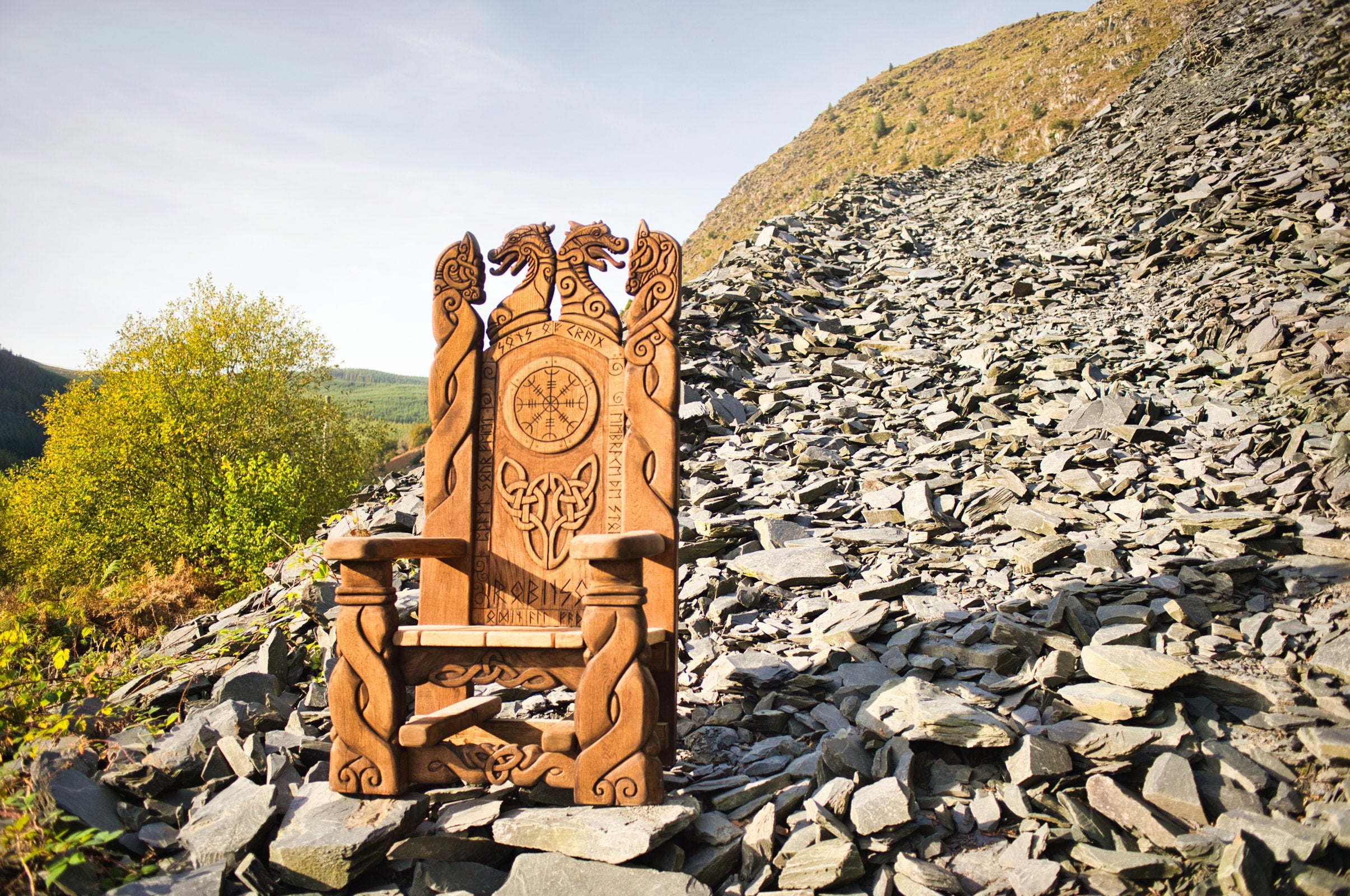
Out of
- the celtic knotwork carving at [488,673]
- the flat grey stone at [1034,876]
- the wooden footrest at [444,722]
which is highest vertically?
the celtic knotwork carving at [488,673]

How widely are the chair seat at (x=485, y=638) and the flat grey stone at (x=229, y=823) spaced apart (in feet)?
2.15

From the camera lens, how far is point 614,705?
7.84 ft

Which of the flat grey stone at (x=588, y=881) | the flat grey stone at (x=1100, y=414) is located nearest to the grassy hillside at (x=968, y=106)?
the flat grey stone at (x=1100, y=414)

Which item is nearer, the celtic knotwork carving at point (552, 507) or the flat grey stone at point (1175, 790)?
the flat grey stone at point (1175, 790)

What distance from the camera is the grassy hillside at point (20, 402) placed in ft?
150

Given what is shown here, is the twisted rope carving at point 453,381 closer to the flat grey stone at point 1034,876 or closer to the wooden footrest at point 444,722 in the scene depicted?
the wooden footrest at point 444,722

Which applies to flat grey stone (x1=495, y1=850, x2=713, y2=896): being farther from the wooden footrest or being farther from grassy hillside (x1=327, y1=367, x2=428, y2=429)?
grassy hillside (x1=327, y1=367, x2=428, y2=429)

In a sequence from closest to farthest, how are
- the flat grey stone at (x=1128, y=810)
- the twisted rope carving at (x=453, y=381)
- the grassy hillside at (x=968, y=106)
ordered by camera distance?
the flat grey stone at (x=1128, y=810), the twisted rope carving at (x=453, y=381), the grassy hillside at (x=968, y=106)

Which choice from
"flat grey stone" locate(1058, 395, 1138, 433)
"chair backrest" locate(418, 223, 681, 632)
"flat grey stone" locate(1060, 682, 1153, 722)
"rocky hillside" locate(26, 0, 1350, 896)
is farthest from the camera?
"flat grey stone" locate(1058, 395, 1138, 433)

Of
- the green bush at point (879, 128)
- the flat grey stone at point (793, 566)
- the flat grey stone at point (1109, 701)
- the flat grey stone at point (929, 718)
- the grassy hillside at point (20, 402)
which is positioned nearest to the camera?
the flat grey stone at point (929, 718)

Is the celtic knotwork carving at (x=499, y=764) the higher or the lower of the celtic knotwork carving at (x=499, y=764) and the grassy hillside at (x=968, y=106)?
the lower

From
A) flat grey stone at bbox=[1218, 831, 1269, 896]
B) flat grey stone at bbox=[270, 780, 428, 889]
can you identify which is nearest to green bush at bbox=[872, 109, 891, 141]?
flat grey stone at bbox=[1218, 831, 1269, 896]

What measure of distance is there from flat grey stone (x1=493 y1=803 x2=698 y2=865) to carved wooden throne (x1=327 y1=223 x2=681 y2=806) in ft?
0.24

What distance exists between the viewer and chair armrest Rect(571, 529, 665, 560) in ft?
7.63
